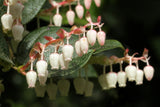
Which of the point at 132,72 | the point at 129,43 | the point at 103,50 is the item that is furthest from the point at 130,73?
the point at 129,43

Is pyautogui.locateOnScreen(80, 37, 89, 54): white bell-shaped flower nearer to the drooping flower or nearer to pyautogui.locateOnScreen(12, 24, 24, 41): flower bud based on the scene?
the drooping flower

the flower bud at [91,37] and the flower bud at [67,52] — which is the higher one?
the flower bud at [91,37]

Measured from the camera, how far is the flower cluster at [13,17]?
100 cm

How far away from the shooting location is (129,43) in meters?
1.74

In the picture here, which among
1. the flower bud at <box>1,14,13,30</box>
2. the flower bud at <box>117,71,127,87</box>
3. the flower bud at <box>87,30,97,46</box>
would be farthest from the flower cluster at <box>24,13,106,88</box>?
the flower bud at <box>117,71,127,87</box>

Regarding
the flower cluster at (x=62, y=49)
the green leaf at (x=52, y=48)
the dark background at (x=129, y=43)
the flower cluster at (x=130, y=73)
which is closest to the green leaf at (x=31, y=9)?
the green leaf at (x=52, y=48)

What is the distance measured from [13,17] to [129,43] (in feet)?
2.69

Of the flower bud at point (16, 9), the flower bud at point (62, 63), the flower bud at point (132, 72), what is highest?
the flower bud at point (16, 9)

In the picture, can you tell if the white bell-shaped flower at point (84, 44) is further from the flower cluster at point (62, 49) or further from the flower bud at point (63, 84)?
the flower bud at point (63, 84)

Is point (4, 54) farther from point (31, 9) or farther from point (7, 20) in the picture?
point (31, 9)

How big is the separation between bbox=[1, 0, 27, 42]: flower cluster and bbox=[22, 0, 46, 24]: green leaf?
0.28ft

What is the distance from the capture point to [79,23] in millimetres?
1597

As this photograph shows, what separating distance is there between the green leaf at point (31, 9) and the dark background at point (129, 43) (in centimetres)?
50

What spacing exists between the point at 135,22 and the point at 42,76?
3.32 ft
